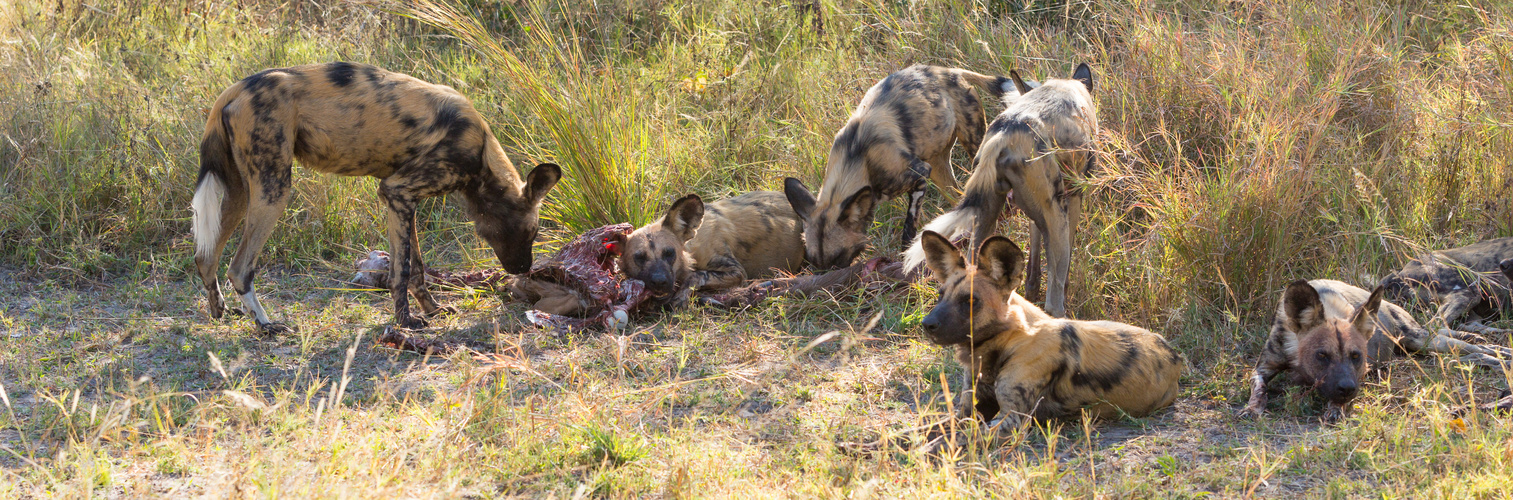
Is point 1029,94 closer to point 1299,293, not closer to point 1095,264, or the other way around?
point 1095,264

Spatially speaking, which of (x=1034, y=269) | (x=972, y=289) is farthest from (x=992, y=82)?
(x=972, y=289)

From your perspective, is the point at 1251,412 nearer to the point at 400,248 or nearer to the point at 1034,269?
the point at 1034,269

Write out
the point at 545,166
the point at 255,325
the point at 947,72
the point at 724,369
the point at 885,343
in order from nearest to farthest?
the point at 724,369, the point at 885,343, the point at 255,325, the point at 545,166, the point at 947,72

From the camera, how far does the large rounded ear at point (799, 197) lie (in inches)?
194

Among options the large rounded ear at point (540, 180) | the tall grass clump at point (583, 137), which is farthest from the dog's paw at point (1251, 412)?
the tall grass clump at point (583, 137)

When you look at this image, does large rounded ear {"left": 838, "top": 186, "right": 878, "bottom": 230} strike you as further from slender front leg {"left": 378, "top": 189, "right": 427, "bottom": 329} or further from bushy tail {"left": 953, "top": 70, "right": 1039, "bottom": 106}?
slender front leg {"left": 378, "top": 189, "right": 427, "bottom": 329}

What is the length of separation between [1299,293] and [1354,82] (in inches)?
74.9

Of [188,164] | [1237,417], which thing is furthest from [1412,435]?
[188,164]

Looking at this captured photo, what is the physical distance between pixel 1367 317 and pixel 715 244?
2.63 meters

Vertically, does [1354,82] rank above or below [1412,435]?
above

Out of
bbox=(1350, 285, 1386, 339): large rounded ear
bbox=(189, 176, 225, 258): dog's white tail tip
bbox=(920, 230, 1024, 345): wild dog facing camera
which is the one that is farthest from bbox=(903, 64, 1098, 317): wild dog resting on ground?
bbox=(189, 176, 225, 258): dog's white tail tip

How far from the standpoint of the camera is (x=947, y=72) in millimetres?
5234

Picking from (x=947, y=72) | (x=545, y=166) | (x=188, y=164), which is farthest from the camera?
(x=188, y=164)

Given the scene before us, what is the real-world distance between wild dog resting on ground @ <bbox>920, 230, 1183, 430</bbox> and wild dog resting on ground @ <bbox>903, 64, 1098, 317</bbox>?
738mm
